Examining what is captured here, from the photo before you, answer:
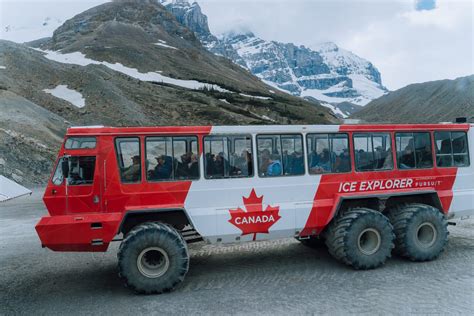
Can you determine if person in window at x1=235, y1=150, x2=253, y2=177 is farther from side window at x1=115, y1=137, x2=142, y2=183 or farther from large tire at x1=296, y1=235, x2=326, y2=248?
large tire at x1=296, y1=235, x2=326, y2=248

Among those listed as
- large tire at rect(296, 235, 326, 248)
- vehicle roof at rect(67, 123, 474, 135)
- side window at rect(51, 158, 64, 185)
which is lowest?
large tire at rect(296, 235, 326, 248)

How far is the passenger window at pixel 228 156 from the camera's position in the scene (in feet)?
26.2

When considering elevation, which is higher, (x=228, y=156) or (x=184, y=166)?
(x=228, y=156)

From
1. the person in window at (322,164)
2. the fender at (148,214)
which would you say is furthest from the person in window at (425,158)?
the fender at (148,214)

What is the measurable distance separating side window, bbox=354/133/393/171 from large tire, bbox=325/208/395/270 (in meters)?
1.06

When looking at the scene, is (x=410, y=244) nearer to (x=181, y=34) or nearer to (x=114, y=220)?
(x=114, y=220)

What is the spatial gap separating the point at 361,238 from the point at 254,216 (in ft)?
8.00

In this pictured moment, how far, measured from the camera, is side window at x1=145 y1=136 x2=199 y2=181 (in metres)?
7.75

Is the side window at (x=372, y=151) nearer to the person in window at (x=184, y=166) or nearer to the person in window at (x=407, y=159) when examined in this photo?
the person in window at (x=407, y=159)

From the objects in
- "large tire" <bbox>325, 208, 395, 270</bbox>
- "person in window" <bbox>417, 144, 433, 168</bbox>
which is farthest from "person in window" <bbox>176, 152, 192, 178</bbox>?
"person in window" <bbox>417, 144, 433, 168</bbox>

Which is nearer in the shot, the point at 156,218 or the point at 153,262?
the point at 153,262

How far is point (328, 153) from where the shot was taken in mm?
8688

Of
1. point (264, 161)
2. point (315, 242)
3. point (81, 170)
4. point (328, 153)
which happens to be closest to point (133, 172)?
point (81, 170)

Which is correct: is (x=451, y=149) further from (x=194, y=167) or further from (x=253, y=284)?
(x=194, y=167)
